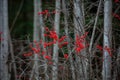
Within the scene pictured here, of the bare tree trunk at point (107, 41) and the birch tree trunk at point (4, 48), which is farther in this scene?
the birch tree trunk at point (4, 48)

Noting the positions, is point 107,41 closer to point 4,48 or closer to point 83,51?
point 83,51

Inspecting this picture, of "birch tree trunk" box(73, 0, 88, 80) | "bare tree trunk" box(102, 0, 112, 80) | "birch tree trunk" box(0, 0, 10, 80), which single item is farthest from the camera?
"birch tree trunk" box(0, 0, 10, 80)

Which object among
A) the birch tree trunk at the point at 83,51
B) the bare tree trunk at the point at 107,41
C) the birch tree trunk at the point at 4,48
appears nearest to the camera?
the birch tree trunk at the point at 83,51

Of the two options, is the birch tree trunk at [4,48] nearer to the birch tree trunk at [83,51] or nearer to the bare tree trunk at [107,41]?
the birch tree trunk at [83,51]

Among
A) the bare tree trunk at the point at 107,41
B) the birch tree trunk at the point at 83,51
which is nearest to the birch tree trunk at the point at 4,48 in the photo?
the birch tree trunk at the point at 83,51

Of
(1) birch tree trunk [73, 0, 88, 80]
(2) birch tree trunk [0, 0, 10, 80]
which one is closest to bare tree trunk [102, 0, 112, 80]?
(1) birch tree trunk [73, 0, 88, 80]

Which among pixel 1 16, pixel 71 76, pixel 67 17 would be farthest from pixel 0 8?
pixel 71 76

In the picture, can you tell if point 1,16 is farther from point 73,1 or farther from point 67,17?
point 73,1

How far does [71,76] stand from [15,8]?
12013 mm

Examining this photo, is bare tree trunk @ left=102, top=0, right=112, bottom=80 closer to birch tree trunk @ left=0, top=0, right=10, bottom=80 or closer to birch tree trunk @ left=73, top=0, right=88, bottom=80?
birch tree trunk @ left=73, top=0, right=88, bottom=80

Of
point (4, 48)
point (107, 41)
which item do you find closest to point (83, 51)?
point (107, 41)

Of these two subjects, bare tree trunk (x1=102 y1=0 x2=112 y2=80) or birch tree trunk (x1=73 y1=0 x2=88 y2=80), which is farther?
bare tree trunk (x1=102 y1=0 x2=112 y2=80)

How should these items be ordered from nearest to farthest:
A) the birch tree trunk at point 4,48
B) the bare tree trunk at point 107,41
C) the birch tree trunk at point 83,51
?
the birch tree trunk at point 83,51, the bare tree trunk at point 107,41, the birch tree trunk at point 4,48

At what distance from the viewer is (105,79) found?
23.9 feet
